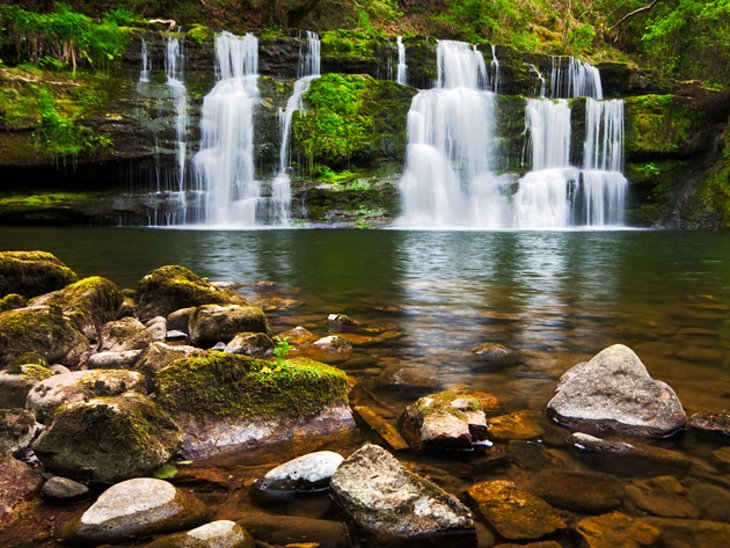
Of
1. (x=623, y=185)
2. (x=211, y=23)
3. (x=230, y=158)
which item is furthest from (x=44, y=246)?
(x=623, y=185)

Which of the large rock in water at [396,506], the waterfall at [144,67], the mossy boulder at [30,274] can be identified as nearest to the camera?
the large rock in water at [396,506]

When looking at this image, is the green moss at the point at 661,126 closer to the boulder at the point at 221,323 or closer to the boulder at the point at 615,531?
the boulder at the point at 221,323

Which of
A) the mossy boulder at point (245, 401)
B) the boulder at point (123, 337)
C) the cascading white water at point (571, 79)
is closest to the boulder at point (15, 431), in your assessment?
the mossy boulder at point (245, 401)

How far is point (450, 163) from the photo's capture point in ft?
74.3

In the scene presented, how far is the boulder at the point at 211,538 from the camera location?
5.61 ft

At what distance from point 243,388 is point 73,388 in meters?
0.81

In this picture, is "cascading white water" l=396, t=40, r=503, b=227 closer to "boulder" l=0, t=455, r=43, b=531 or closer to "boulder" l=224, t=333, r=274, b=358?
"boulder" l=224, t=333, r=274, b=358

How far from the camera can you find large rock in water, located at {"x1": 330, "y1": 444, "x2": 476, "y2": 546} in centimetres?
185

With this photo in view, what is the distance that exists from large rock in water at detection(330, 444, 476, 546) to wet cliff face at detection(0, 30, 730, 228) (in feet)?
61.9

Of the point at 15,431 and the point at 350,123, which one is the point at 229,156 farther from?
the point at 15,431

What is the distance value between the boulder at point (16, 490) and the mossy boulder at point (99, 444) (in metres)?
0.08

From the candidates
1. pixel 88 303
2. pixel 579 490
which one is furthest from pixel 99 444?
pixel 88 303

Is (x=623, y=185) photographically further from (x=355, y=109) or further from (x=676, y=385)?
(x=676, y=385)

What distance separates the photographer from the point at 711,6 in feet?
78.5
